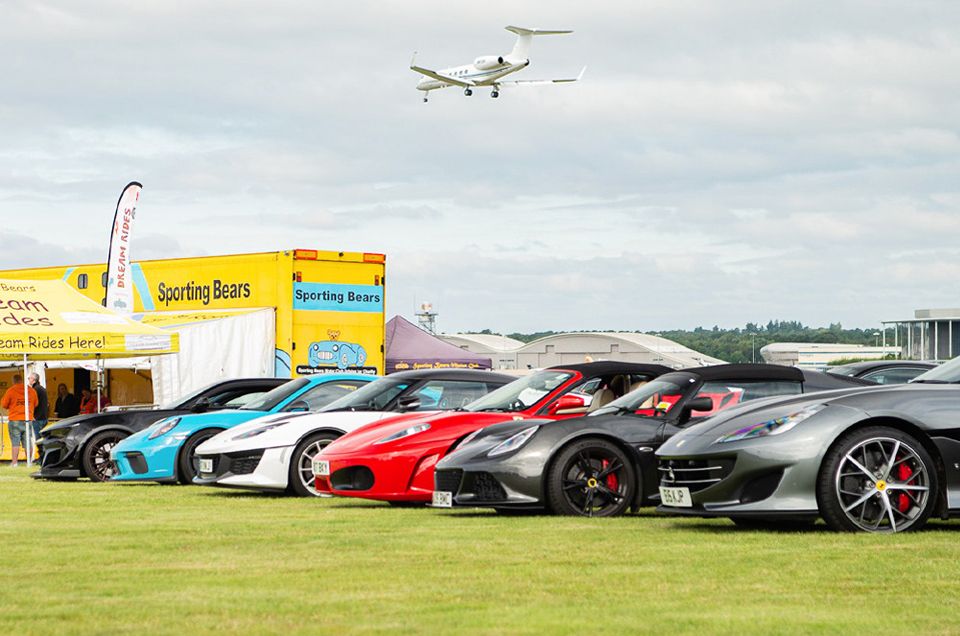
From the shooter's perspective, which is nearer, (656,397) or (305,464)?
(656,397)

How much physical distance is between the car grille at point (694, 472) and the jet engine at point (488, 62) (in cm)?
4207

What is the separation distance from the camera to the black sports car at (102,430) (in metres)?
18.5

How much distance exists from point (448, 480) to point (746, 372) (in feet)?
8.27

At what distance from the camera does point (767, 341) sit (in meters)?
91.2

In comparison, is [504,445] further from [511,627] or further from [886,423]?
[511,627]

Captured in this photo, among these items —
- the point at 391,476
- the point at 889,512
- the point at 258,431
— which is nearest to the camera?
the point at 889,512

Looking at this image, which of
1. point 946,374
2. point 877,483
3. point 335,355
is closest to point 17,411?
→ point 335,355

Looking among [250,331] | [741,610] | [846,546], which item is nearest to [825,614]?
[741,610]

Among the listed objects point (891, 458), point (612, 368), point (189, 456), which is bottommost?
point (189, 456)

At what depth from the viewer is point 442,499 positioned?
11344mm

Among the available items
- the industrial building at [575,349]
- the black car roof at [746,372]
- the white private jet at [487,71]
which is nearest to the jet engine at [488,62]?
the white private jet at [487,71]

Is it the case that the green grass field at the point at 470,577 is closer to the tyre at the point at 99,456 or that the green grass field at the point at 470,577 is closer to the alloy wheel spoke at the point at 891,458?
the alloy wheel spoke at the point at 891,458

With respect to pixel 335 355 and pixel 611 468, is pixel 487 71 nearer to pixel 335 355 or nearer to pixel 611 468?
pixel 335 355

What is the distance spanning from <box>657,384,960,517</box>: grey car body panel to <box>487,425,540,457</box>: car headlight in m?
1.71
